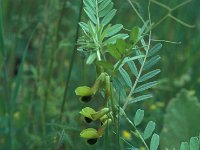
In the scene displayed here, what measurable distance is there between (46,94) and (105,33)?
3.42 feet

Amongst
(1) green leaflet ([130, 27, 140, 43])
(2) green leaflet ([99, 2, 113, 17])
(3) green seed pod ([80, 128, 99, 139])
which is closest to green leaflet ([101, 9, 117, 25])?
(2) green leaflet ([99, 2, 113, 17])

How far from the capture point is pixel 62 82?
252 cm

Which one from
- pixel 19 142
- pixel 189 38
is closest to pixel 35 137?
pixel 19 142

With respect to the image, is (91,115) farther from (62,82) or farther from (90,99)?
(62,82)

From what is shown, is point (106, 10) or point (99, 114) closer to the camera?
point (99, 114)

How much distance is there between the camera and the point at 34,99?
2324 millimetres

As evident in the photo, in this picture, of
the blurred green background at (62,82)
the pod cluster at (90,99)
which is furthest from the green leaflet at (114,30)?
the blurred green background at (62,82)

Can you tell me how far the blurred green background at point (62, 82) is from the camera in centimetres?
196

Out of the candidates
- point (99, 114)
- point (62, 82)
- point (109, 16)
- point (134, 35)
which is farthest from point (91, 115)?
point (62, 82)

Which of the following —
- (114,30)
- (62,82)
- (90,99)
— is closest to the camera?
(90,99)

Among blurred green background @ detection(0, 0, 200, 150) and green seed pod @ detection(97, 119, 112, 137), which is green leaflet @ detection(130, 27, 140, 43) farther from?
blurred green background @ detection(0, 0, 200, 150)

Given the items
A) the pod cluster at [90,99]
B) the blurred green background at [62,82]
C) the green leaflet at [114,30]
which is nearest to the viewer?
the pod cluster at [90,99]

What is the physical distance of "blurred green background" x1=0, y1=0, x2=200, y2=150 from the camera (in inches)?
77.1

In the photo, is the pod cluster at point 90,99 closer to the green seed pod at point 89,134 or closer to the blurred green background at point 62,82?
the green seed pod at point 89,134
